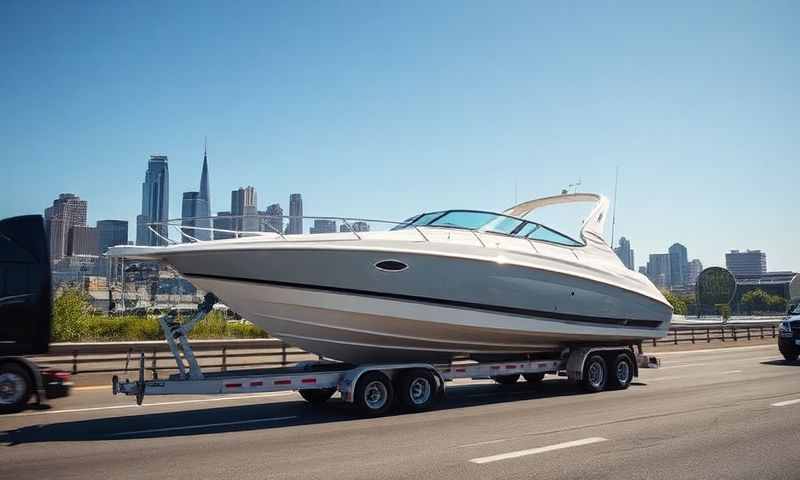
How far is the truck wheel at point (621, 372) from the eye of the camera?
12.9 m

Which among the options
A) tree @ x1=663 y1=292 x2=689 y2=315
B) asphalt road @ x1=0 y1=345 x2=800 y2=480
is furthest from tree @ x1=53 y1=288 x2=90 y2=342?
tree @ x1=663 y1=292 x2=689 y2=315

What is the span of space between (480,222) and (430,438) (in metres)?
4.90

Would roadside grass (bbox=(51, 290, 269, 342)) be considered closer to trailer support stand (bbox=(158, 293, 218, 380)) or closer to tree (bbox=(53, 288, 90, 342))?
tree (bbox=(53, 288, 90, 342))

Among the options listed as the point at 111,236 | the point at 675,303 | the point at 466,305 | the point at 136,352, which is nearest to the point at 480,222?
the point at 466,305

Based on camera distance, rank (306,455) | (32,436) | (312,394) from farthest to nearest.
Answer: (312,394), (32,436), (306,455)

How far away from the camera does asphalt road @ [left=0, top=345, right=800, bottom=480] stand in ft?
19.8

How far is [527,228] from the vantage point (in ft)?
39.7

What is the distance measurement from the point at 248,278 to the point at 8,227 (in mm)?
5236

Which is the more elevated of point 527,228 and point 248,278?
point 527,228

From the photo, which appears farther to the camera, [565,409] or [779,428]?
[565,409]

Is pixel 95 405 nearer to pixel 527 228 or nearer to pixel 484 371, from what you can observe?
pixel 484 371

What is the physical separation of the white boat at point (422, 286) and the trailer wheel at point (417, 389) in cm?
56

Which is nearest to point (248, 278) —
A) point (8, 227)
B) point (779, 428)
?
point (8, 227)

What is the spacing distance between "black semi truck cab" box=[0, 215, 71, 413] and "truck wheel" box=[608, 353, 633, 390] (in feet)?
35.4
